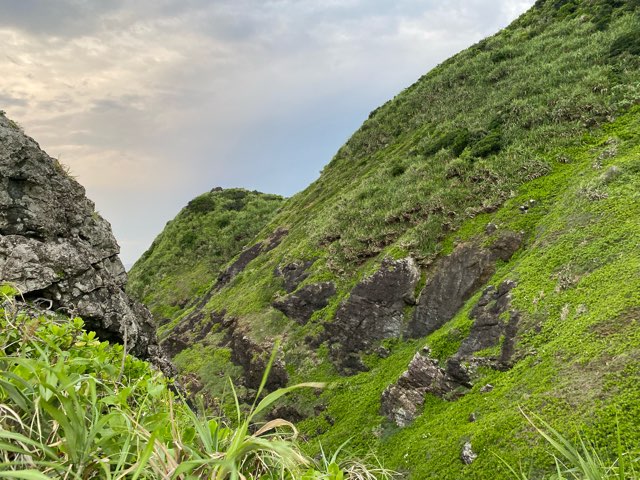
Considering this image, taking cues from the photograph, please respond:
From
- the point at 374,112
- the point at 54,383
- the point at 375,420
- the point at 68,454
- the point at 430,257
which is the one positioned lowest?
the point at 375,420

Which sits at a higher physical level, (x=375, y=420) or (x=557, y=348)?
(x=557, y=348)

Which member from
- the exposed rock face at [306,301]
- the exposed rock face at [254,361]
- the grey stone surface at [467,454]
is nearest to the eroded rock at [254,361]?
the exposed rock face at [254,361]

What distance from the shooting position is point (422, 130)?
3841 centimetres

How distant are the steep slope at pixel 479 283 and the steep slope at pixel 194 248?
13.3 m

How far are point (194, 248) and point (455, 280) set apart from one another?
159 ft

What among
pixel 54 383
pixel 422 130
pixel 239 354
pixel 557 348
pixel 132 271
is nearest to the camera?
pixel 54 383

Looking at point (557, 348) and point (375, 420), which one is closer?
point (557, 348)

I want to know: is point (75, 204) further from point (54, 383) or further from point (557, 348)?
point (557, 348)

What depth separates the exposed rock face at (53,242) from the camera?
42.0 feet

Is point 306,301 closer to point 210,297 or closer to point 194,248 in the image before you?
point 210,297

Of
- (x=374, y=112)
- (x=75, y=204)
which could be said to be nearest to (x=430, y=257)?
(x=75, y=204)

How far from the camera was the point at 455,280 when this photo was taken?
19.2 metres

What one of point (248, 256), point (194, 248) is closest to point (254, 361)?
point (248, 256)

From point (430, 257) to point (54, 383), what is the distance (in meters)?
20.0
